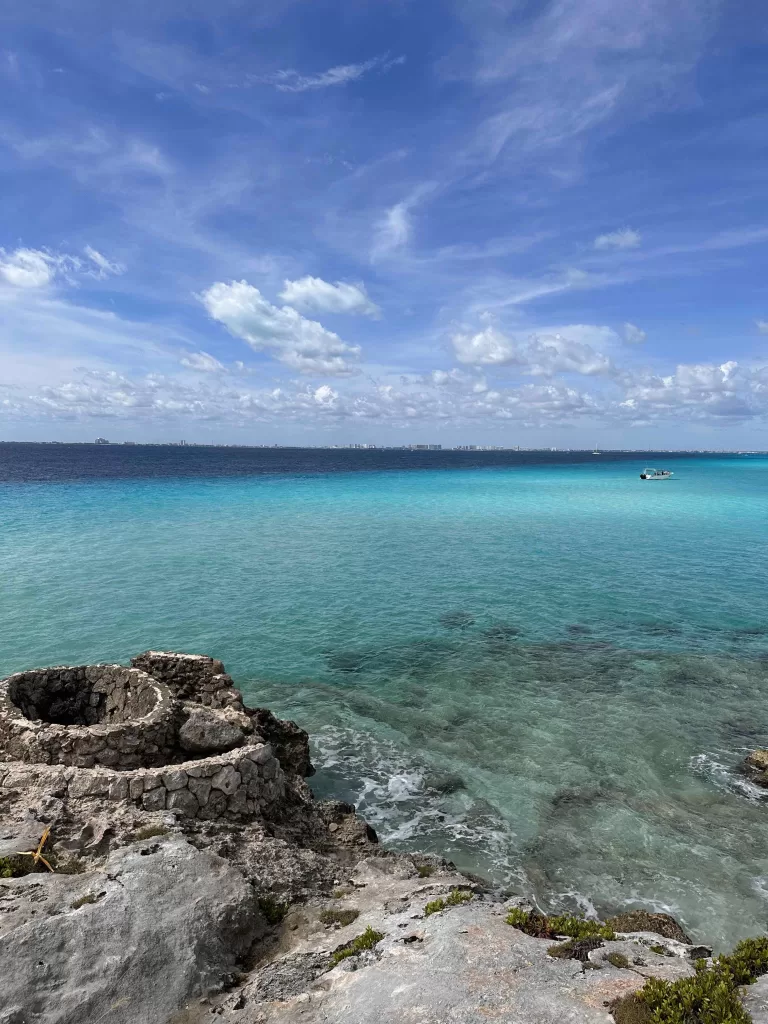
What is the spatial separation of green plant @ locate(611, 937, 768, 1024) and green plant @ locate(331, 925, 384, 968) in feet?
12.6

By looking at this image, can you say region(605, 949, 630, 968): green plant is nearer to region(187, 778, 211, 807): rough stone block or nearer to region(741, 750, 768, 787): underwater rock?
region(187, 778, 211, 807): rough stone block

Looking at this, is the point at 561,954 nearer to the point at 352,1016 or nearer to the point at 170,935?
the point at 352,1016

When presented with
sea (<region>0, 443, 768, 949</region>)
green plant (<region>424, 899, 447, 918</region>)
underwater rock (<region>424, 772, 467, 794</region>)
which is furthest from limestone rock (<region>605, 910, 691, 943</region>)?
underwater rock (<region>424, 772, 467, 794</region>)

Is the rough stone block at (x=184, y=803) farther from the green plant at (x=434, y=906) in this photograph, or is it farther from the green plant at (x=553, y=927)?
the green plant at (x=553, y=927)

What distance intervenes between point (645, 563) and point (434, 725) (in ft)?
112

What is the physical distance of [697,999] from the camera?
7121 millimetres

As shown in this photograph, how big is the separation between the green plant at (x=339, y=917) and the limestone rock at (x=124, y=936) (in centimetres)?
117

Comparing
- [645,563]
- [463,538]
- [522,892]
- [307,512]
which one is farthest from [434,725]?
[307,512]

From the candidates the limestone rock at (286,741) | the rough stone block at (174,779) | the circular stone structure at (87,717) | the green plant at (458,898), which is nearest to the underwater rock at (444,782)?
the limestone rock at (286,741)

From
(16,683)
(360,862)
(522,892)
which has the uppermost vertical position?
(16,683)

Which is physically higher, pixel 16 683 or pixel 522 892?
pixel 16 683

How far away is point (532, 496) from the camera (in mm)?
108938

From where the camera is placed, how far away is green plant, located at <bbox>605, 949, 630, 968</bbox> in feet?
27.9

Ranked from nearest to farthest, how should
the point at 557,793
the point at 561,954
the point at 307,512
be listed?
the point at 561,954
the point at 557,793
the point at 307,512
